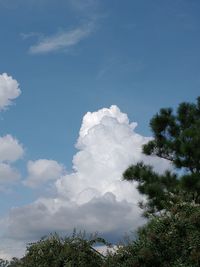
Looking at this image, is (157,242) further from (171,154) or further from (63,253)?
(171,154)

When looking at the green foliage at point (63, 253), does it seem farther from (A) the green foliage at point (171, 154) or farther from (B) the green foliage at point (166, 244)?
(A) the green foliage at point (171, 154)

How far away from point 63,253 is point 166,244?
159 inches

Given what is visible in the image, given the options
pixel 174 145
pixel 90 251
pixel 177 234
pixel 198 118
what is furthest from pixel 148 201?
pixel 177 234

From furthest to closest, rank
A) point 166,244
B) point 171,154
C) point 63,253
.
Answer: point 171,154 < point 63,253 < point 166,244

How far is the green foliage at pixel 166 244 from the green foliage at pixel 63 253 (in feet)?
5.46

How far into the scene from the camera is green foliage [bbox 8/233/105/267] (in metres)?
17.2

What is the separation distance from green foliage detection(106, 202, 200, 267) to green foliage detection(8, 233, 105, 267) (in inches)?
65.5

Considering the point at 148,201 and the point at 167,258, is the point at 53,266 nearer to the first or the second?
the point at 167,258

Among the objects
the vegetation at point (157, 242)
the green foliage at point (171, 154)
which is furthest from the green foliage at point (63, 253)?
the green foliage at point (171, 154)

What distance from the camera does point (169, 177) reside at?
3053cm

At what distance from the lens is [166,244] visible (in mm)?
14734

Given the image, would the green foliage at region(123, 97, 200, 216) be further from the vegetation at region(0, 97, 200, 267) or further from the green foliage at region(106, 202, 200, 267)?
the green foliage at region(106, 202, 200, 267)

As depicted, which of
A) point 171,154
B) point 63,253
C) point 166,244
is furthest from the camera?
point 171,154

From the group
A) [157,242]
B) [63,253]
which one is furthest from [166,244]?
[63,253]
